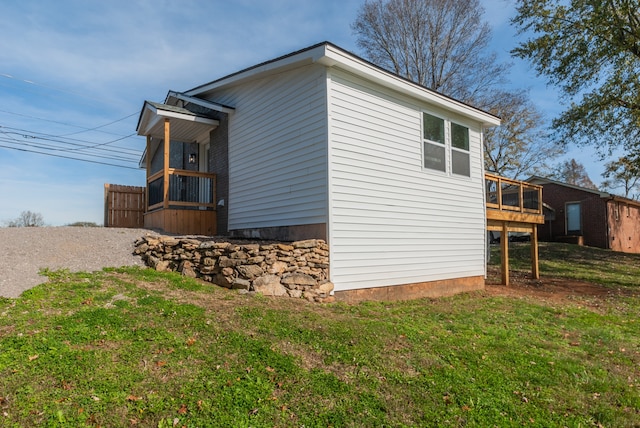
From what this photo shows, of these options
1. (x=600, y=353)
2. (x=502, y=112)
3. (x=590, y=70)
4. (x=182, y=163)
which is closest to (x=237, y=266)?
(x=600, y=353)

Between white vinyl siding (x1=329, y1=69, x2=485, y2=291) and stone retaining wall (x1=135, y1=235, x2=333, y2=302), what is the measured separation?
0.32 metres

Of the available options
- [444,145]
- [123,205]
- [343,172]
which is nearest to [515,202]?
[444,145]

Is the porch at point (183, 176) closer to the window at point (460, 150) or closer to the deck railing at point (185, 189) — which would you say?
the deck railing at point (185, 189)

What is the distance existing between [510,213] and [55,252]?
11.2 meters

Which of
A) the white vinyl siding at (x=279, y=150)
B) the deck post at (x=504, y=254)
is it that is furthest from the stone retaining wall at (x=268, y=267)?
the deck post at (x=504, y=254)

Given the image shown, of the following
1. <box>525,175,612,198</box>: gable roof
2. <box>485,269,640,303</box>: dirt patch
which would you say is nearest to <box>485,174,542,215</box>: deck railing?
<box>485,269,640,303</box>: dirt patch

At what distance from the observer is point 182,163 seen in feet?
43.2

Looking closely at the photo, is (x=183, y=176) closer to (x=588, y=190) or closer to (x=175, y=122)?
(x=175, y=122)

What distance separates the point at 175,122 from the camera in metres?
10.7

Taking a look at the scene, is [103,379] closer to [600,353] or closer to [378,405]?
[378,405]

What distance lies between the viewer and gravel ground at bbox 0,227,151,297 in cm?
561

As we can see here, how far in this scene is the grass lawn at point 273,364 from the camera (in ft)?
9.70

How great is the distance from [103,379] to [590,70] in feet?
56.6

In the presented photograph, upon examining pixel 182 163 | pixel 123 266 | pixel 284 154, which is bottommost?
pixel 123 266
